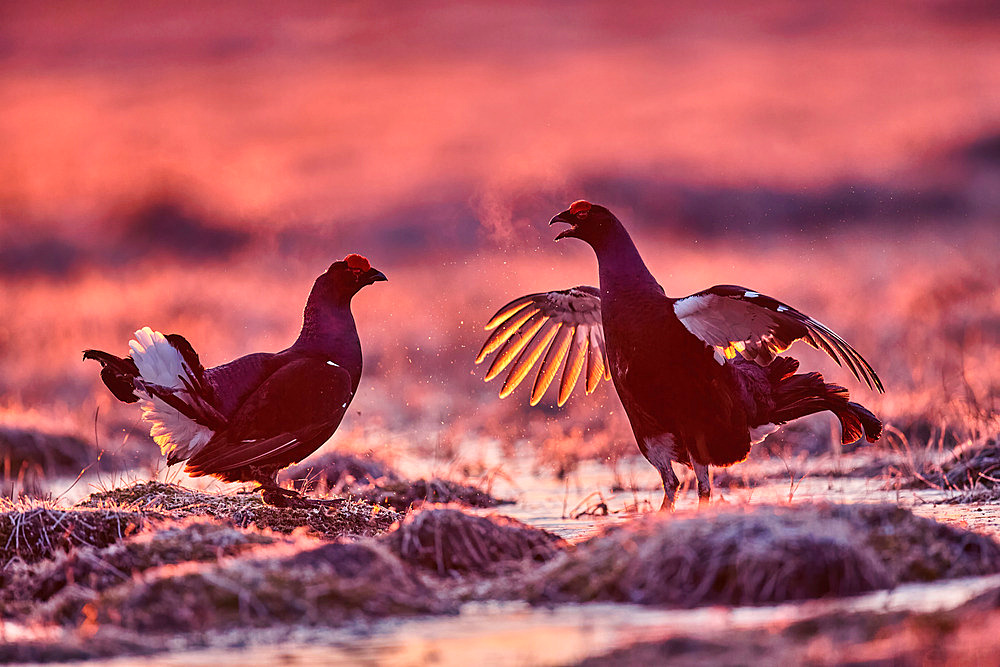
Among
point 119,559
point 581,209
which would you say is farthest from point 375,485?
point 119,559

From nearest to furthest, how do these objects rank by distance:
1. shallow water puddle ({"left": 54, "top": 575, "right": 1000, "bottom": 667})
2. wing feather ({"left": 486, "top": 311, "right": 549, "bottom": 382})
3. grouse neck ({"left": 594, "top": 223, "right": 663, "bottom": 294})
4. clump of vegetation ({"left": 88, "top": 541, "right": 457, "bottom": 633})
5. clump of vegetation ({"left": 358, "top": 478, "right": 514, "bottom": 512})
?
shallow water puddle ({"left": 54, "top": 575, "right": 1000, "bottom": 667}) < clump of vegetation ({"left": 88, "top": 541, "right": 457, "bottom": 633}) < grouse neck ({"left": 594, "top": 223, "right": 663, "bottom": 294}) < clump of vegetation ({"left": 358, "top": 478, "right": 514, "bottom": 512}) < wing feather ({"left": 486, "top": 311, "right": 549, "bottom": 382})

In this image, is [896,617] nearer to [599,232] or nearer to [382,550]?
[382,550]

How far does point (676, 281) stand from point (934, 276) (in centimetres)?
384

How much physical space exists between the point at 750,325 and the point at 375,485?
10.4 feet

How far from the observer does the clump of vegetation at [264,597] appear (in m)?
6.20

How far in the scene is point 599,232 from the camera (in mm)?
9523

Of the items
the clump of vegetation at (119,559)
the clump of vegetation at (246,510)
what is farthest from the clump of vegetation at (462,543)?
the clump of vegetation at (246,510)

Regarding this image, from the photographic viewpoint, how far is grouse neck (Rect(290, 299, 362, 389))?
1029 cm

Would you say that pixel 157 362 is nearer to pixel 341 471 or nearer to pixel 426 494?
pixel 426 494

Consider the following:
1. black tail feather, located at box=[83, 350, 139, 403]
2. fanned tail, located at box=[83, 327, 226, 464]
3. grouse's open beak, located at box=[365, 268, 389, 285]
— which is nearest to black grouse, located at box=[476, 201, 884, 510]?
grouse's open beak, located at box=[365, 268, 389, 285]

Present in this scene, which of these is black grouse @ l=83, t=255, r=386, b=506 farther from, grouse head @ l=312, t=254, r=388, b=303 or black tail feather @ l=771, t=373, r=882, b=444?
black tail feather @ l=771, t=373, r=882, b=444

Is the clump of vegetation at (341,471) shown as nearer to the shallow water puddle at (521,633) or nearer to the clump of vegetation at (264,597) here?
the clump of vegetation at (264,597)

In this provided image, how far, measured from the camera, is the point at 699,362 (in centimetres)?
899

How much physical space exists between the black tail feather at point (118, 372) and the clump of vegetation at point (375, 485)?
131cm
